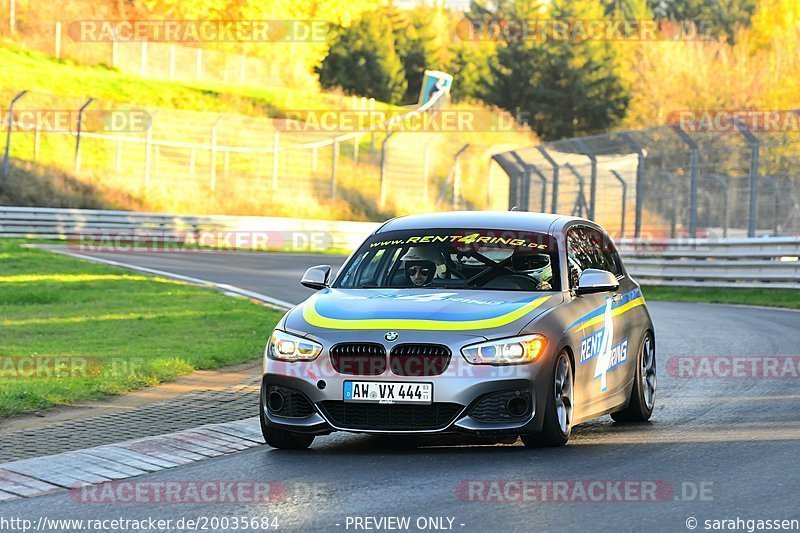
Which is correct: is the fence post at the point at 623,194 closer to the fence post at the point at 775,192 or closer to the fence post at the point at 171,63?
the fence post at the point at 775,192

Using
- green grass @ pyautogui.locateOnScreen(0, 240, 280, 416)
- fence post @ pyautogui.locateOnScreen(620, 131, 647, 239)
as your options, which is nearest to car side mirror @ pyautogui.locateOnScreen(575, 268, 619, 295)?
green grass @ pyautogui.locateOnScreen(0, 240, 280, 416)

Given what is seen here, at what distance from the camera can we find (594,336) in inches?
367

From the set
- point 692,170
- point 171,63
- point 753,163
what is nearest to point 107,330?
point 753,163

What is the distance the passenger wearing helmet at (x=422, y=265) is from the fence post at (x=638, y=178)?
18605 mm

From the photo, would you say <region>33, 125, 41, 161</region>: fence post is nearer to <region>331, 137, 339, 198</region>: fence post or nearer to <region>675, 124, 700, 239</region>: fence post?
<region>331, 137, 339, 198</region>: fence post

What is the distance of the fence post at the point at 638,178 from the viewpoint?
2788cm

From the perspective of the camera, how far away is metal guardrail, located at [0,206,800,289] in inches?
990

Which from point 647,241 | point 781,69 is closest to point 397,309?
point 647,241

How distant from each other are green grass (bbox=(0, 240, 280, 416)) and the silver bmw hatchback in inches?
103

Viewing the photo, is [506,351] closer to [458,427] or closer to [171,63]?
[458,427]

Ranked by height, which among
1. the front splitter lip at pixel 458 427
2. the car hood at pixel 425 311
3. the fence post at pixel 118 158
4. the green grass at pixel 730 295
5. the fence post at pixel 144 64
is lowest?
the green grass at pixel 730 295

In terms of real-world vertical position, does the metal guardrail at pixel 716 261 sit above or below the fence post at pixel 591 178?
below

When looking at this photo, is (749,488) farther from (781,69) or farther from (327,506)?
(781,69)

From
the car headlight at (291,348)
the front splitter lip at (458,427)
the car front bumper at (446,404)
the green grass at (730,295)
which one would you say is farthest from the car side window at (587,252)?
the green grass at (730,295)
